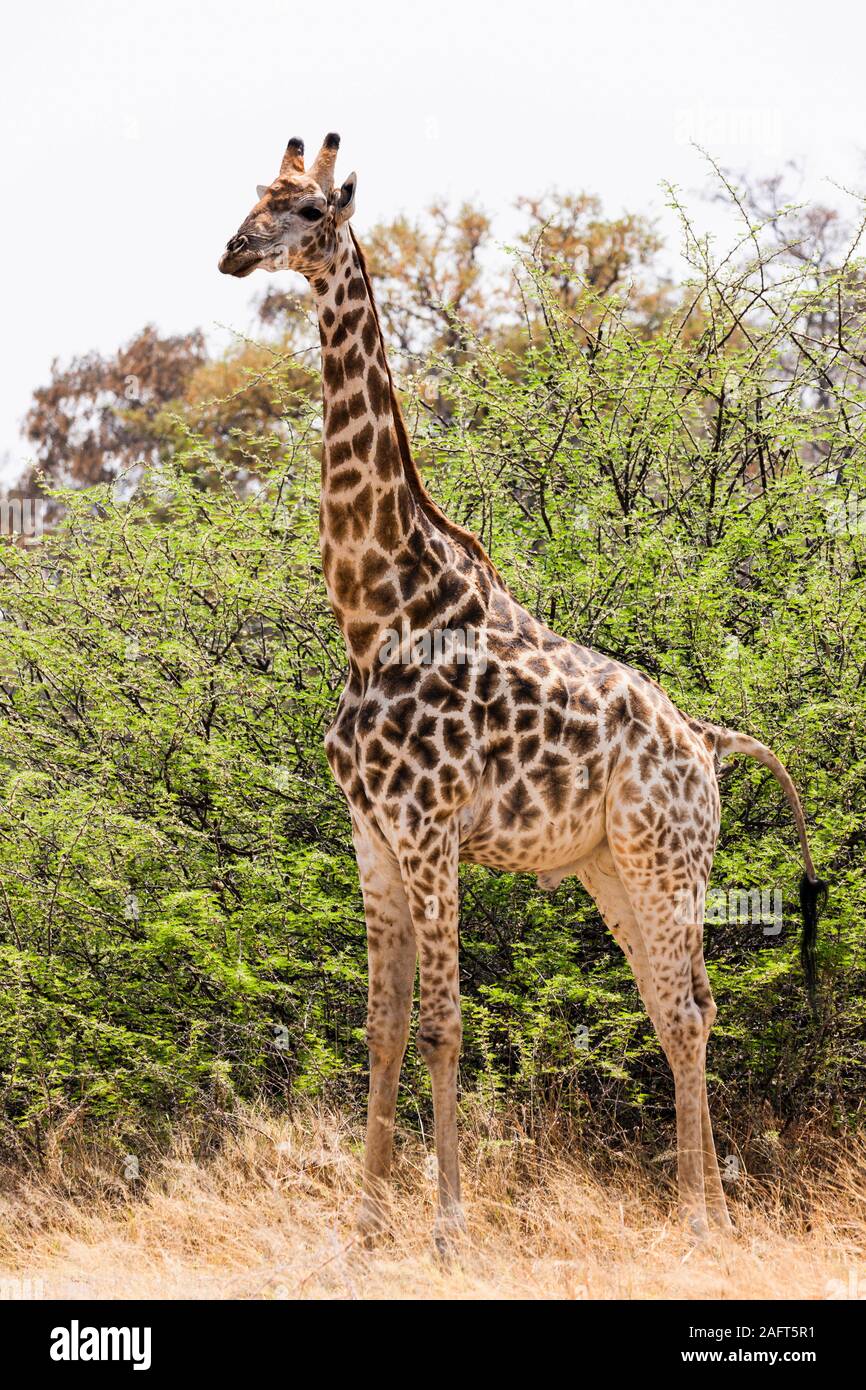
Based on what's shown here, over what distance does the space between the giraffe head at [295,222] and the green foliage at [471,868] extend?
2.58 m

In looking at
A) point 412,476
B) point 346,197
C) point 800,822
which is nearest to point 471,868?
point 800,822

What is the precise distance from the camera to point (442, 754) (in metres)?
5.14

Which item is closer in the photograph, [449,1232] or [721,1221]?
[449,1232]

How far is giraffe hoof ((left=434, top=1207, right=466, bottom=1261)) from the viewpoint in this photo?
4.95m

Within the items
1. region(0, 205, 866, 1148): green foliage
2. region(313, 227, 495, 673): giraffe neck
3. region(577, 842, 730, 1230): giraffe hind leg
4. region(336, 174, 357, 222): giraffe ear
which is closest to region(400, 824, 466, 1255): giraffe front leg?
region(313, 227, 495, 673): giraffe neck

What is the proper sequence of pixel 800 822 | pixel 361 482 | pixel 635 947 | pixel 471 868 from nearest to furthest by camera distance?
pixel 361 482 < pixel 635 947 < pixel 800 822 < pixel 471 868

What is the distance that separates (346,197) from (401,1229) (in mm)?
3625

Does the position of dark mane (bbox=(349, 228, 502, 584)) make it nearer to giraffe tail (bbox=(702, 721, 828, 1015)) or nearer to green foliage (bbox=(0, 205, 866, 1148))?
giraffe tail (bbox=(702, 721, 828, 1015))

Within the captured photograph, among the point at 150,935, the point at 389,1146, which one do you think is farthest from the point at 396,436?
the point at 150,935

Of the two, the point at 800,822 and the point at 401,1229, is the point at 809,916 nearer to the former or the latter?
the point at 800,822

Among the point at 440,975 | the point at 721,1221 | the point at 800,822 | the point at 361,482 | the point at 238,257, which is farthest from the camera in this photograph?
the point at 800,822

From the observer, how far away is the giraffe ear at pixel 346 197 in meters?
5.14

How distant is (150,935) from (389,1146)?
299 cm
